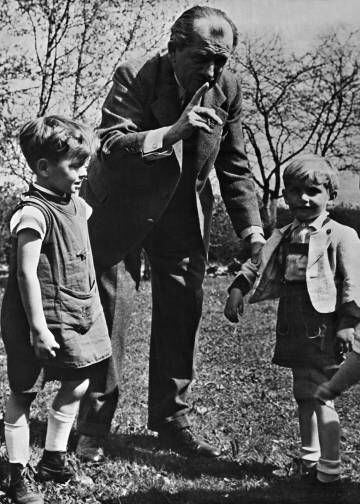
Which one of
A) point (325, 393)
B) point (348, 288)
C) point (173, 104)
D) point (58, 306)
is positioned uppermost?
point (173, 104)

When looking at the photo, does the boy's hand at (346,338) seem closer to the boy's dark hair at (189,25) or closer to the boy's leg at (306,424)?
the boy's leg at (306,424)

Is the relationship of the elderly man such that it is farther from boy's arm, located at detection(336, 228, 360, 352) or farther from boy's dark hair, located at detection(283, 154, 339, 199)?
boy's arm, located at detection(336, 228, 360, 352)

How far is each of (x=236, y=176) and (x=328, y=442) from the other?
1585 mm

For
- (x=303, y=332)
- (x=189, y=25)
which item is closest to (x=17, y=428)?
(x=303, y=332)

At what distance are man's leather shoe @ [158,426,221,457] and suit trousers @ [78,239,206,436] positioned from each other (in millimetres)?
43

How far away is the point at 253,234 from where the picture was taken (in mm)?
4281

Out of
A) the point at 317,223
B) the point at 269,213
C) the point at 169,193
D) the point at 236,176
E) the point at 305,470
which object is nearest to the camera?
the point at 317,223

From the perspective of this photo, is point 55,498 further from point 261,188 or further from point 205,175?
point 261,188

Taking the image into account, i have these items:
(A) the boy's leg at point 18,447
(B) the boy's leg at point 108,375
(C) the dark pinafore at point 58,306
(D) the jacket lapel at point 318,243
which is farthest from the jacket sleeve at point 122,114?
(A) the boy's leg at point 18,447

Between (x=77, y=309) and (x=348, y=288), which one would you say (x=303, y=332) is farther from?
(x=77, y=309)

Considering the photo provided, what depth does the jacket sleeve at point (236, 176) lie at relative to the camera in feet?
14.3

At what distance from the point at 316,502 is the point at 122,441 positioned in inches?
51.4

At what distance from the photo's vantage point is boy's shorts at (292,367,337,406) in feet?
12.0

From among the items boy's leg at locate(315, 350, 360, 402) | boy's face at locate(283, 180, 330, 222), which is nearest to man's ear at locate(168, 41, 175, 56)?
boy's face at locate(283, 180, 330, 222)
